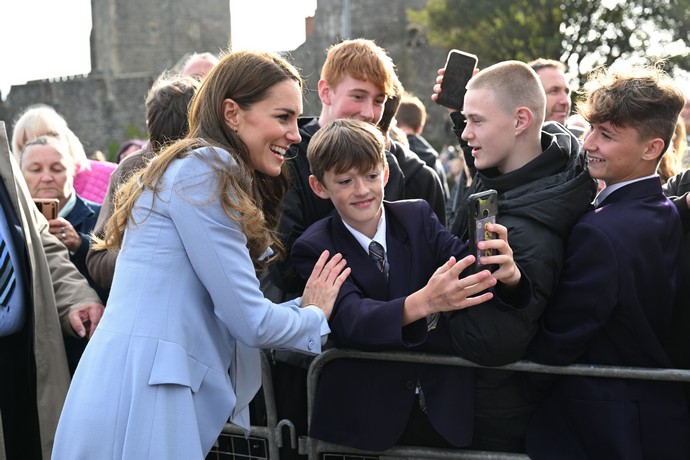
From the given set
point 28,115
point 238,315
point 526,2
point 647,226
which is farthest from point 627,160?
point 526,2

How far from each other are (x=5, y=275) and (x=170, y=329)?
1367 mm

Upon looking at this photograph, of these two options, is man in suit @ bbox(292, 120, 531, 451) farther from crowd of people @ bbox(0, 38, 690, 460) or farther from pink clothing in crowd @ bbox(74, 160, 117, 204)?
pink clothing in crowd @ bbox(74, 160, 117, 204)

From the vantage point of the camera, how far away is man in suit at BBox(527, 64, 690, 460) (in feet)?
9.53

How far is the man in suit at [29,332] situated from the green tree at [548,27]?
89.0 ft

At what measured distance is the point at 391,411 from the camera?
309cm

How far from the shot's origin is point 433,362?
301cm

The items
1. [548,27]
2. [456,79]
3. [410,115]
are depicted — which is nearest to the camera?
[456,79]

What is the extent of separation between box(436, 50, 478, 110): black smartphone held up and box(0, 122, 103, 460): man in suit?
1.85 m

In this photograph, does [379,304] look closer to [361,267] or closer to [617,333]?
[361,267]

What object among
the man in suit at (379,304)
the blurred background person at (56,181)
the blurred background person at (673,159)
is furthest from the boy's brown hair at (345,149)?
the blurred background person at (56,181)

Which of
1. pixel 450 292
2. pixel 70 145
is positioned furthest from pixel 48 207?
pixel 450 292

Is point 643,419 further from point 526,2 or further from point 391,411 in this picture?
point 526,2

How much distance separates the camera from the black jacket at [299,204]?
11.1 ft

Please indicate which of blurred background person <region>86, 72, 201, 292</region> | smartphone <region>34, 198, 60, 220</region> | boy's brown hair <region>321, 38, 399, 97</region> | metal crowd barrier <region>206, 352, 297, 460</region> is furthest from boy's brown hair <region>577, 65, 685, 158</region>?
smartphone <region>34, 198, 60, 220</region>
